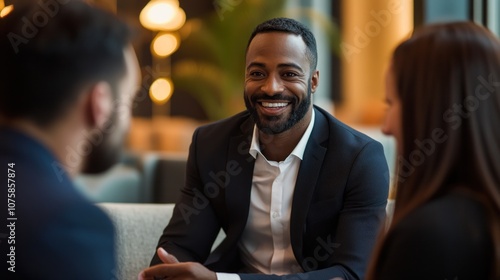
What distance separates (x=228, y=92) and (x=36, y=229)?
6.90 metres

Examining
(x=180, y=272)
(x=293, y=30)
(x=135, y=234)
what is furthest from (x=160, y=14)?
(x=180, y=272)

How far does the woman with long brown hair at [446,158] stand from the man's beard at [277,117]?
36.5 inches

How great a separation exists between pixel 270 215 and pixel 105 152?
1210mm

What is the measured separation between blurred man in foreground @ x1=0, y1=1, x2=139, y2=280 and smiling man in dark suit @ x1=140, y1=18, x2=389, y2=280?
1.11 metres

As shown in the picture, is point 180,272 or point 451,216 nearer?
point 451,216

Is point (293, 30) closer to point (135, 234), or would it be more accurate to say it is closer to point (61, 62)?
point (135, 234)

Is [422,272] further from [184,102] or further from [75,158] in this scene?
[184,102]

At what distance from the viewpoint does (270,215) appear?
2396mm

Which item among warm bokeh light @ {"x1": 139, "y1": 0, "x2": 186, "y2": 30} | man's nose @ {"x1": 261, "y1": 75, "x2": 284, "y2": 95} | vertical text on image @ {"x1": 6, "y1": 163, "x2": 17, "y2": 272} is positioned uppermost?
warm bokeh light @ {"x1": 139, "y1": 0, "x2": 186, "y2": 30}

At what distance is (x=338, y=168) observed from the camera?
2.36 m

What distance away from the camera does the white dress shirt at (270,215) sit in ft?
7.83

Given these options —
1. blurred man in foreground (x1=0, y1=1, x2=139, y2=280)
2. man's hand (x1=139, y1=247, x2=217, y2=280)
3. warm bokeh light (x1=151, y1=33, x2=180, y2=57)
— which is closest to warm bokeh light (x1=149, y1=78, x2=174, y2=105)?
warm bokeh light (x1=151, y1=33, x2=180, y2=57)

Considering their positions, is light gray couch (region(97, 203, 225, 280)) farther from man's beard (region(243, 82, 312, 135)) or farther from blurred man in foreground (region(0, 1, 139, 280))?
blurred man in foreground (region(0, 1, 139, 280))

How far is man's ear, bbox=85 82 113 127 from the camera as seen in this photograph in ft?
3.71
